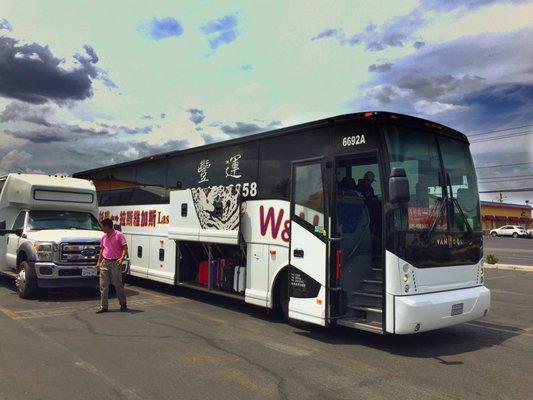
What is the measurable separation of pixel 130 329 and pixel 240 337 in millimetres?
1814

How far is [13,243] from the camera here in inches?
466

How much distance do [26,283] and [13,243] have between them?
1.81 meters

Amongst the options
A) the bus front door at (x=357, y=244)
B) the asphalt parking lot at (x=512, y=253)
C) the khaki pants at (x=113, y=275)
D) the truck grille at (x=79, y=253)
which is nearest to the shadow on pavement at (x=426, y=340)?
the bus front door at (x=357, y=244)

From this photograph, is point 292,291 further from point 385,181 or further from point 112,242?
point 112,242

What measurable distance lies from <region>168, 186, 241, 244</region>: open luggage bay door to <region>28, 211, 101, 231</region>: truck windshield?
2.54 metres

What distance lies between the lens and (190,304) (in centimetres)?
1034

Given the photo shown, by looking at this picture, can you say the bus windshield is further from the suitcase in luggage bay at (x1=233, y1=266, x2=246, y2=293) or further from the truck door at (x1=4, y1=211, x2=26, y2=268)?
the truck door at (x1=4, y1=211, x2=26, y2=268)

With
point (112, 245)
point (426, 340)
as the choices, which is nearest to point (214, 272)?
point (112, 245)

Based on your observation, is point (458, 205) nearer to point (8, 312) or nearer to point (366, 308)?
point (366, 308)

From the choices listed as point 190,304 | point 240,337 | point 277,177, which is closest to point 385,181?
point 277,177

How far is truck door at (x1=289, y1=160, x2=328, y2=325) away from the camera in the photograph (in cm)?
726

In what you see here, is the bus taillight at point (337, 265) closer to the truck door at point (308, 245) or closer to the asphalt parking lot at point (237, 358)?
the truck door at point (308, 245)

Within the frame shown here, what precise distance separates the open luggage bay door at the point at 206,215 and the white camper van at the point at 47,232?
1934 mm

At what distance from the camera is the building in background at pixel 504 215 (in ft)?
282
